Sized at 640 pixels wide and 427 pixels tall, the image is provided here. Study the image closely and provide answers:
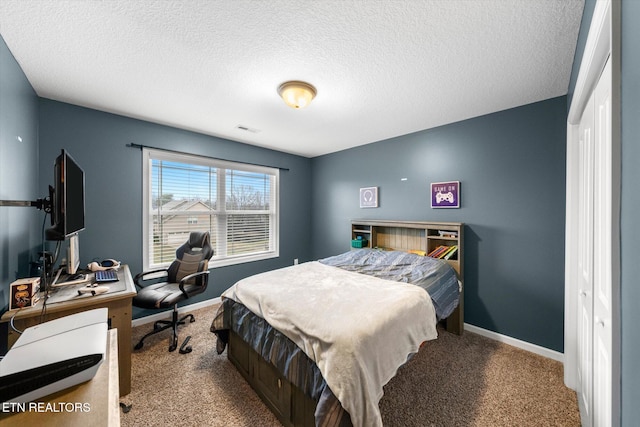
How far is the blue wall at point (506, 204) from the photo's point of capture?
2.31m

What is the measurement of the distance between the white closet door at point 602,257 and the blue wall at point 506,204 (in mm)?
1211

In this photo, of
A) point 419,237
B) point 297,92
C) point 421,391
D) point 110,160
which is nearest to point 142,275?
point 110,160

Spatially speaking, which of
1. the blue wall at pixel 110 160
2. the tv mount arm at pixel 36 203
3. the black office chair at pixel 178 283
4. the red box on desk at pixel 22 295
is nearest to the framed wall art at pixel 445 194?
the black office chair at pixel 178 283

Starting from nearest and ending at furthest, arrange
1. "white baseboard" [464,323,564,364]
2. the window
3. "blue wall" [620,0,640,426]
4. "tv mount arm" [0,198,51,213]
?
"blue wall" [620,0,640,426] < "tv mount arm" [0,198,51,213] < "white baseboard" [464,323,564,364] < the window

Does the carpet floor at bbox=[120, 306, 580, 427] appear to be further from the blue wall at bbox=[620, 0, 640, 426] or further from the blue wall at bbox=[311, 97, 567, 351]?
the blue wall at bbox=[620, 0, 640, 426]

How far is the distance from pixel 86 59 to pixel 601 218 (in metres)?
3.42

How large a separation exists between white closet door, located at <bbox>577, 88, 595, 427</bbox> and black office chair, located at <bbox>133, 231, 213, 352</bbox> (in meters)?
3.19

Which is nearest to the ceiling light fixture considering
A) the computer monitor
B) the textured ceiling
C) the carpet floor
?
the textured ceiling

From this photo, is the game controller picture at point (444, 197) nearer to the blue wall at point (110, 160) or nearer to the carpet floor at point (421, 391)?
the carpet floor at point (421, 391)

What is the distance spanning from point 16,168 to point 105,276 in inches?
40.6

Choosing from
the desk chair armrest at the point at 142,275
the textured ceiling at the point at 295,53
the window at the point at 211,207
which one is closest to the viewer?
the textured ceiling at the point at 295,53

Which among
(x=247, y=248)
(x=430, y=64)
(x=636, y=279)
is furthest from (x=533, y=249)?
(x=247, y=248)

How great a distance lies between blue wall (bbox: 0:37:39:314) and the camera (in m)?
1.58

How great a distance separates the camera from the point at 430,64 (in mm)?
1799
